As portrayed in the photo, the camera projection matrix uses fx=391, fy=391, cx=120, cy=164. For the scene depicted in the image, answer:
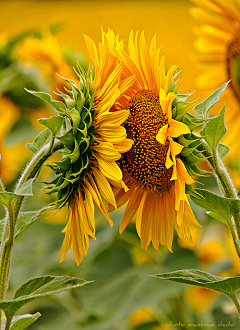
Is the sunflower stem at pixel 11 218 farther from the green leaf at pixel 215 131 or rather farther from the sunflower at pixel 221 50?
the sunflower at pixel 221 50

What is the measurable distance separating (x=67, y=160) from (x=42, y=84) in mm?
560

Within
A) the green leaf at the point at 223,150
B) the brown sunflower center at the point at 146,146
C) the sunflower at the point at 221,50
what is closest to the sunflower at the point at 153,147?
the brown sunflower center at the point at 146,146

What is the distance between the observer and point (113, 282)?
2.69ft

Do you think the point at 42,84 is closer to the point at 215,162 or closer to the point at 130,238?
the point at 130,238

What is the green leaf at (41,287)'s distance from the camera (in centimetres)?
41

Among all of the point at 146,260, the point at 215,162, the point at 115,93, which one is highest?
the point at 115,93

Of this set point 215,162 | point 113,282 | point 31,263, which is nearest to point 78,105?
point 215,162

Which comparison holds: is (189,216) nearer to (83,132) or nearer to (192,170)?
(192,170)

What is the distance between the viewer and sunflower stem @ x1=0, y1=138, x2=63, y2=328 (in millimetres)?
446

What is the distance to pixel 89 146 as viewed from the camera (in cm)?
45

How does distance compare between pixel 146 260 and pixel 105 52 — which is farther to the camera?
pixel 146 260

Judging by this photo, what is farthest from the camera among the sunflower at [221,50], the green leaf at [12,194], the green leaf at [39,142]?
the sunflower at [221,50]

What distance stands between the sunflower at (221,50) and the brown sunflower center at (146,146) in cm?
39

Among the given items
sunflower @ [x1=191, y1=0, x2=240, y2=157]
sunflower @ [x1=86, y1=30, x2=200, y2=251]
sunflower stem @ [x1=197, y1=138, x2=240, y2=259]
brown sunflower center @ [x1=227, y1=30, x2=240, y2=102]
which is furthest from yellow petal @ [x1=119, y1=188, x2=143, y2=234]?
brown sunflower center @ [x1=227, y1=30, x2=240, y2=102]
